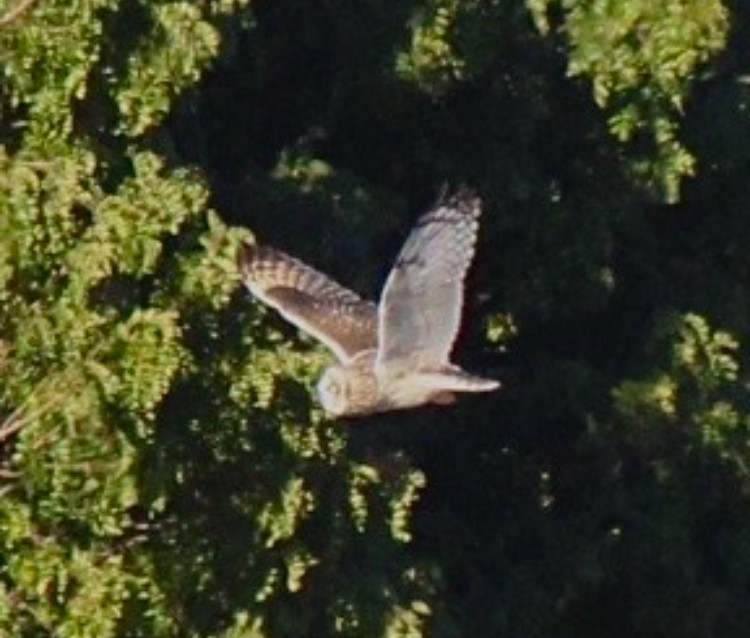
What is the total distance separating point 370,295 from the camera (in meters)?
13.6

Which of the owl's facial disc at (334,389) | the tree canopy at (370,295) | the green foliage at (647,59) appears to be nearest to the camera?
the tree canopy at (370,295)

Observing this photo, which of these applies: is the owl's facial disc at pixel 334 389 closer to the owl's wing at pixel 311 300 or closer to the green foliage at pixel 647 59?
the owl's wing at pixel 311 300

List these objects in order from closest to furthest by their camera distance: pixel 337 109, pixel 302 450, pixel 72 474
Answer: pixel 72 474 < pixel 302 450 < pixel 337 109

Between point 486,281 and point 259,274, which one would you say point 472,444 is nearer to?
point 486,281

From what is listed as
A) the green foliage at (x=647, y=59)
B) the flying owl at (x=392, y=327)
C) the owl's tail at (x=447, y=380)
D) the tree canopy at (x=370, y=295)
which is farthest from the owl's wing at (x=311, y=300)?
the green foliage at (x=647, y=59)

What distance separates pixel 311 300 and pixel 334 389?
1.49 feet

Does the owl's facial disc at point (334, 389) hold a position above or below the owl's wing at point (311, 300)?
below

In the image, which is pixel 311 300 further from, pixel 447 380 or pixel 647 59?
pixel 647 59

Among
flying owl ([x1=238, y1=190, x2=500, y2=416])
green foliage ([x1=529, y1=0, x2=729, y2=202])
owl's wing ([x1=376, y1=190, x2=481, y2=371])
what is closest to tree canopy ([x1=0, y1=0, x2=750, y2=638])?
green foliage ([x1=529, y1=0, x2=729, y2=202])

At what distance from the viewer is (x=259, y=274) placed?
1212cm

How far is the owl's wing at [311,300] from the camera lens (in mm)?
12109

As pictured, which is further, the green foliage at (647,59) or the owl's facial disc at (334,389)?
the green foliage at (647,59)

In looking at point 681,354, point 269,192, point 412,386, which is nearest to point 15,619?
point 412,386

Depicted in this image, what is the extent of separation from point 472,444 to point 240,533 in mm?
3553
